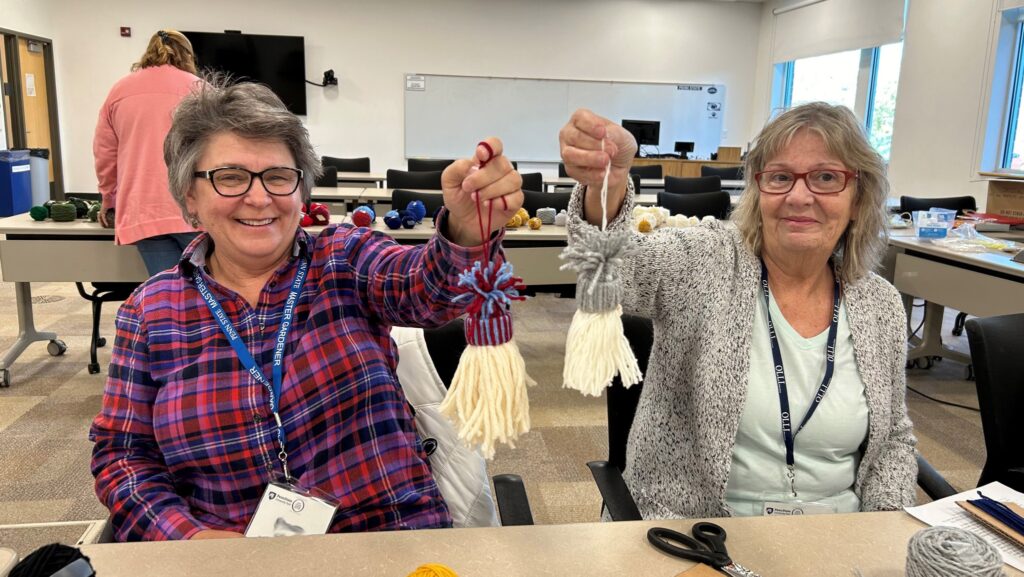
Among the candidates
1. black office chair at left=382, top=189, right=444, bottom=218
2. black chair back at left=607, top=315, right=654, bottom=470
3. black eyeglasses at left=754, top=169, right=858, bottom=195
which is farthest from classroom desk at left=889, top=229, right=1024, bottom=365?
black office chair at left=382, top=189, right=444, bottom=218

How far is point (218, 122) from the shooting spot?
1217mm

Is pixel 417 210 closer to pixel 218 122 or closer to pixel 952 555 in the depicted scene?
pixel 218 122

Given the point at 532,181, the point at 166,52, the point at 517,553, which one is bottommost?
the point at 517,553

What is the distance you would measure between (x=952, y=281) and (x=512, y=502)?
308 centimetres

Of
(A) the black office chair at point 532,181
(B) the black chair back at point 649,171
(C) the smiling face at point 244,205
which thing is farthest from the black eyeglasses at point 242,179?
(B) the black chair back at point 649,171

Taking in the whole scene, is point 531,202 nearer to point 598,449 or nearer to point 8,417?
point 598,449

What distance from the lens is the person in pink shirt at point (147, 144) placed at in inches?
111

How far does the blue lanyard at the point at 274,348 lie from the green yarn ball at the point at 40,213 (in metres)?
2.75

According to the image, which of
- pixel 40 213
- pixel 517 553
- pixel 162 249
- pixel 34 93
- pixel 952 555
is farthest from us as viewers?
pixel 34 93

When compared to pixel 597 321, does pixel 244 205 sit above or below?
above

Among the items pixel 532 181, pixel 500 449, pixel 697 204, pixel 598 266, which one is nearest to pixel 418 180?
pixel 532 181

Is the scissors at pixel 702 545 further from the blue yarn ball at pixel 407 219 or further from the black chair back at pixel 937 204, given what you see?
the black chair back at pixel 937 204

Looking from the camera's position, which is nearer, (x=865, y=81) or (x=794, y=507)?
(x=794, y=507)

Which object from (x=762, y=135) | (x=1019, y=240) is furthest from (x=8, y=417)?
(x=1019, y=240)
